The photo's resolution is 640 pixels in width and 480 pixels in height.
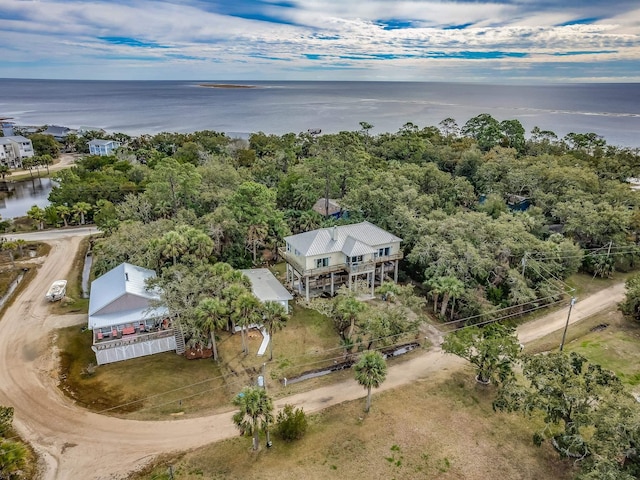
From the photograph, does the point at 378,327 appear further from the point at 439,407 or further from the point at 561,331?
the point at 561,331

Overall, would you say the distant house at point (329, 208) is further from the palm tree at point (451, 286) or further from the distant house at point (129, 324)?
the distant house at point (129, 324)

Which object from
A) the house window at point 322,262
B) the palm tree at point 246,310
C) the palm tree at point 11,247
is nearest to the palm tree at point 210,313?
the palm tree at point 246,310

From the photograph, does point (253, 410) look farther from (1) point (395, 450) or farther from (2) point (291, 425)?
(1) point (395, 450)

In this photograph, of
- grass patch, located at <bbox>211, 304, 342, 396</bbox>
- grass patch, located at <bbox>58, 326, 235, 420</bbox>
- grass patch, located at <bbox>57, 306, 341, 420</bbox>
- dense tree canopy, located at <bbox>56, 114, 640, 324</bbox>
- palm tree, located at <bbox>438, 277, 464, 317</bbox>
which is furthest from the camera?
dense tree canopy, located at <bbox>56, 114, 640, 324</bbox>

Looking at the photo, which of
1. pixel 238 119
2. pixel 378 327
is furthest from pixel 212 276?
pixel 238 119

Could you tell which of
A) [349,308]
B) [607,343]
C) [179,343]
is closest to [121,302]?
[179,343]

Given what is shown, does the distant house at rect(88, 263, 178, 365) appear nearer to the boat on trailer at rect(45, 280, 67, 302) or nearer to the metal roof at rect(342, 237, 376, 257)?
the boat on trailer at rect(45, 280, 67, 302)

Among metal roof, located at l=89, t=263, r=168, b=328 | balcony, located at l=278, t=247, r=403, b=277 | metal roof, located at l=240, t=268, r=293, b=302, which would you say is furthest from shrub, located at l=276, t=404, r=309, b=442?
balcony, located at l=278, t=247, r=403, b=277
